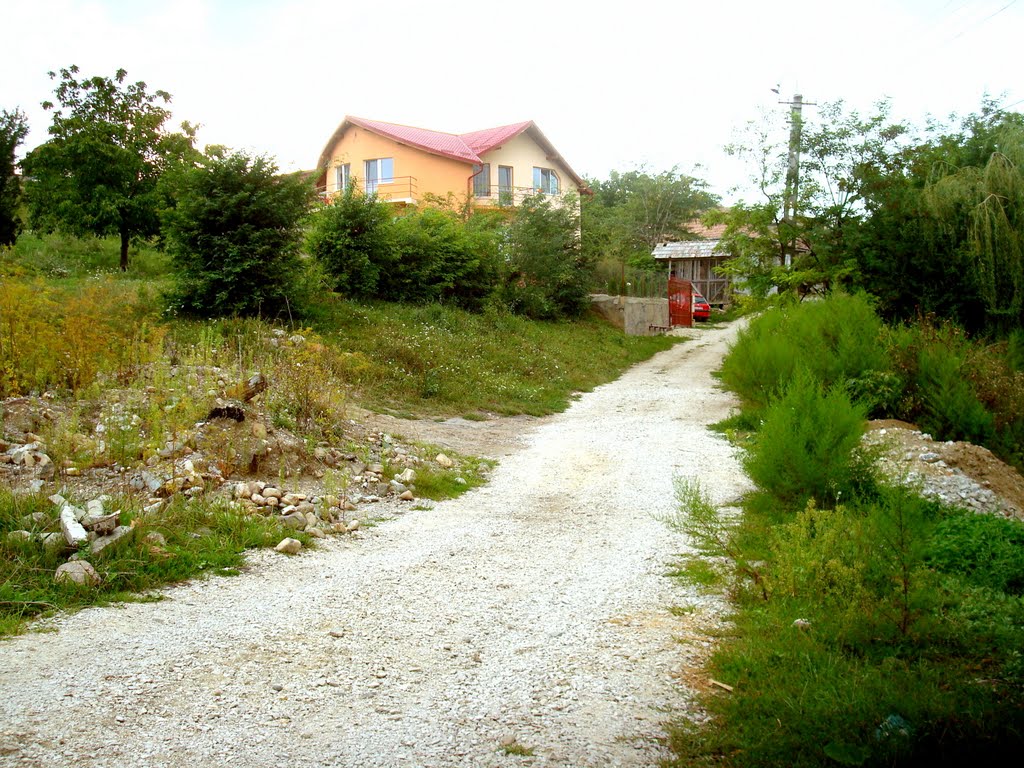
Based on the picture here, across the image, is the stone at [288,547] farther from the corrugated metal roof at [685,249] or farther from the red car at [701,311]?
the corrugated metal roof at [685,249]

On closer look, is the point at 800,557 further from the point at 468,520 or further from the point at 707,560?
the point at 468,520

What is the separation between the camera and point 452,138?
39344mm

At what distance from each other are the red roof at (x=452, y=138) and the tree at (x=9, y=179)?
13668 mm

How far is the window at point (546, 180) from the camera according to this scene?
130 ft

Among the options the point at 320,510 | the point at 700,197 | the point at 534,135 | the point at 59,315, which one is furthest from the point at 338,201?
the point at 700,197

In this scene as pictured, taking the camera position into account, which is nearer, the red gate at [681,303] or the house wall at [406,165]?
the red gate at [681,303]

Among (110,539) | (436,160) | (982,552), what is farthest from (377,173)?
(982,552)

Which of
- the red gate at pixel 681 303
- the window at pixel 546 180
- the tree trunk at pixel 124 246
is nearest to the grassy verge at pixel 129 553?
the tree trunk at pixel 124 246

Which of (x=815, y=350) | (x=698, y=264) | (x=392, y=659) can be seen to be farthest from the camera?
(x=698, y=264)

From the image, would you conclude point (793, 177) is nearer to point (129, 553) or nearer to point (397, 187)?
point (129, 553)

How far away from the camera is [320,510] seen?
7711 millimetres

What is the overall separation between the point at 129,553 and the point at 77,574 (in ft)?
1.37

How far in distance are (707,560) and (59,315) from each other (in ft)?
29.4

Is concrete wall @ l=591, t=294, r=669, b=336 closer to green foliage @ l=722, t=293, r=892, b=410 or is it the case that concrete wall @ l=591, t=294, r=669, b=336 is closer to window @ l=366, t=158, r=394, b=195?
green foliage @ l=722, t=293, r=892, b=410
